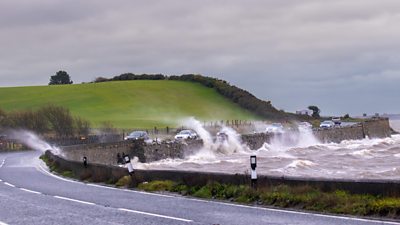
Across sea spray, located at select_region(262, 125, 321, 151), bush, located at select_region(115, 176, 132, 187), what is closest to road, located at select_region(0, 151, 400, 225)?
bush, located at select_region(115, 176, 132, 187)

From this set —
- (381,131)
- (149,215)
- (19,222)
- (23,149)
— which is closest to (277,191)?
(149,215)

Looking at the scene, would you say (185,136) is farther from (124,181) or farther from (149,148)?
(124,181)

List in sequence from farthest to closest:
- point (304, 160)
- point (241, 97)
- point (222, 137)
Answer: point (241, 97) < point (222, 137) < point (304, 160)

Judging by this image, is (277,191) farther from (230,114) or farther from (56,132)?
(230,114)

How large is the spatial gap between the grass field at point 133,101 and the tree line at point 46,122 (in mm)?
15502

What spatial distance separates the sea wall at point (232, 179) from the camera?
669 inches

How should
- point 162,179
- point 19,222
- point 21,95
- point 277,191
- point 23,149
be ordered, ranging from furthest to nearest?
point 21,95 < point 23,149 < point 162,179 < point 277,191 < point 19,222

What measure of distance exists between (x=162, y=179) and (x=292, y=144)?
225ft

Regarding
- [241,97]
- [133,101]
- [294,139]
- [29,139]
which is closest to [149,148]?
[29,139]

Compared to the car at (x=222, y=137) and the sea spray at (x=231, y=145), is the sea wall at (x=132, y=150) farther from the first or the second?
the car at (x=222, y=137)

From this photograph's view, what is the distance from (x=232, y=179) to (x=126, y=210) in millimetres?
4632

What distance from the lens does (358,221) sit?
14539 millimetres

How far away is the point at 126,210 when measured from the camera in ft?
59.0

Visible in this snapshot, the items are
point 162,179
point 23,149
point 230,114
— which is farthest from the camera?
point 230,114
